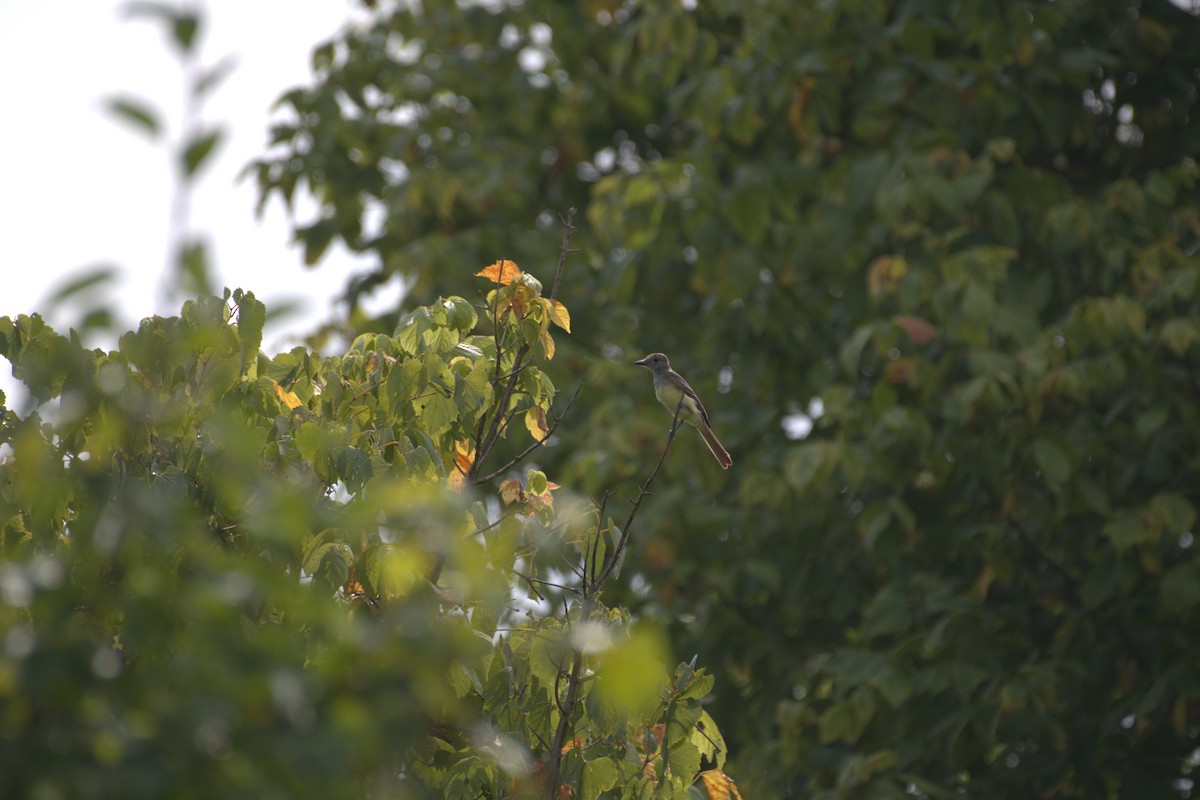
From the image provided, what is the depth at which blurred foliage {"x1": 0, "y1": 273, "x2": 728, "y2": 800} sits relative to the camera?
5.12 ft

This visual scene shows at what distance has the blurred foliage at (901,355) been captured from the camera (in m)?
6.20

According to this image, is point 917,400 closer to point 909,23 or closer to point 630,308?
point 909,23

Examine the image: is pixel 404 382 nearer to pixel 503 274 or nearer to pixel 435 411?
pixel 435 411

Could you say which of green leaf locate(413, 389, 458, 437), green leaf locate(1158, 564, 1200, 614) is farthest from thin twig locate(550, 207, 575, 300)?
green leaf locate(1158, 564, 1200, 614)

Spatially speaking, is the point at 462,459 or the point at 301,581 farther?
the point at 462,459

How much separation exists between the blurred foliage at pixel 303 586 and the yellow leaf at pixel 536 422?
0.02m

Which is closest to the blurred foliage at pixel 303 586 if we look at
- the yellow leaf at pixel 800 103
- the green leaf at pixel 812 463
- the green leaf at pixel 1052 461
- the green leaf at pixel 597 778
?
the green leaf at pixel 597 778

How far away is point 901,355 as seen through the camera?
23.4 ft

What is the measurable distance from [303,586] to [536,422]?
1662mm

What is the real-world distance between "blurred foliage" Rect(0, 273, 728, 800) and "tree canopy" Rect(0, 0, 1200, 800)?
0.04 feet

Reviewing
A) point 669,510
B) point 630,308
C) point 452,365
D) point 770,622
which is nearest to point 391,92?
point 630,308

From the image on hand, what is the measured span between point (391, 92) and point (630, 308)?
2.53 meters

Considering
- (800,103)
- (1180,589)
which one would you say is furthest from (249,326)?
(800,103)

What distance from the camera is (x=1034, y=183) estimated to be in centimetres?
710
